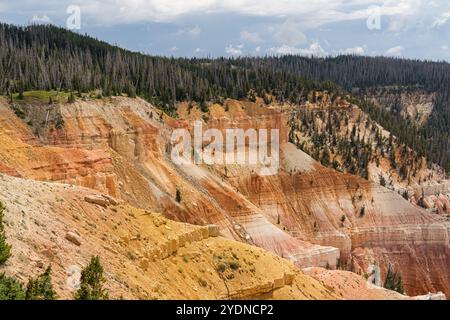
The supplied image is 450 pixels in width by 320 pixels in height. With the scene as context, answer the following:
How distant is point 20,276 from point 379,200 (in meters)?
80.8

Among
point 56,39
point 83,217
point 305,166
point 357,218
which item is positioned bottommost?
point 357,218

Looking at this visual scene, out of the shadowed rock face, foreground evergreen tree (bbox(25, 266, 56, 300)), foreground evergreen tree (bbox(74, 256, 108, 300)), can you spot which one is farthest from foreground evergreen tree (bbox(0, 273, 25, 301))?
the shadowed rock face

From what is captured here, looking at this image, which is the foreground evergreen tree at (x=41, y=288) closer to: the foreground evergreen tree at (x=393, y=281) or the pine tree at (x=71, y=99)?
the pine tree at (x=71, y=99)

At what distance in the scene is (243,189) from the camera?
8431cm

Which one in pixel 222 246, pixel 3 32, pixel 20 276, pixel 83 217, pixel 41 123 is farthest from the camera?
pixel 3 32

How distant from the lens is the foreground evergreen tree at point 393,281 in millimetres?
75000

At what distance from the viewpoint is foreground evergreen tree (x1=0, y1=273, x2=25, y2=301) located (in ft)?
60.1

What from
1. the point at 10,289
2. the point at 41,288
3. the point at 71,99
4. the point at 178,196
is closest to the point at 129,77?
the point at 71,99

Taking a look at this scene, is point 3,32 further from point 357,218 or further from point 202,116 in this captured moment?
point 357,218

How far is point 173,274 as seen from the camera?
29062 millimetres

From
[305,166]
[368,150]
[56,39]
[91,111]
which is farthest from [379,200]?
[56,39]

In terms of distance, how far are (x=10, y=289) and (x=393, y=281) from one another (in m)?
69.1

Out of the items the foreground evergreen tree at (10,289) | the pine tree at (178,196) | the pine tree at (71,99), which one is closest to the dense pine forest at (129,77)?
the pine tree at (71,99)

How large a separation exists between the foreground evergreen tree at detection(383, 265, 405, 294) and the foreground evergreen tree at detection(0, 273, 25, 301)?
203ft
